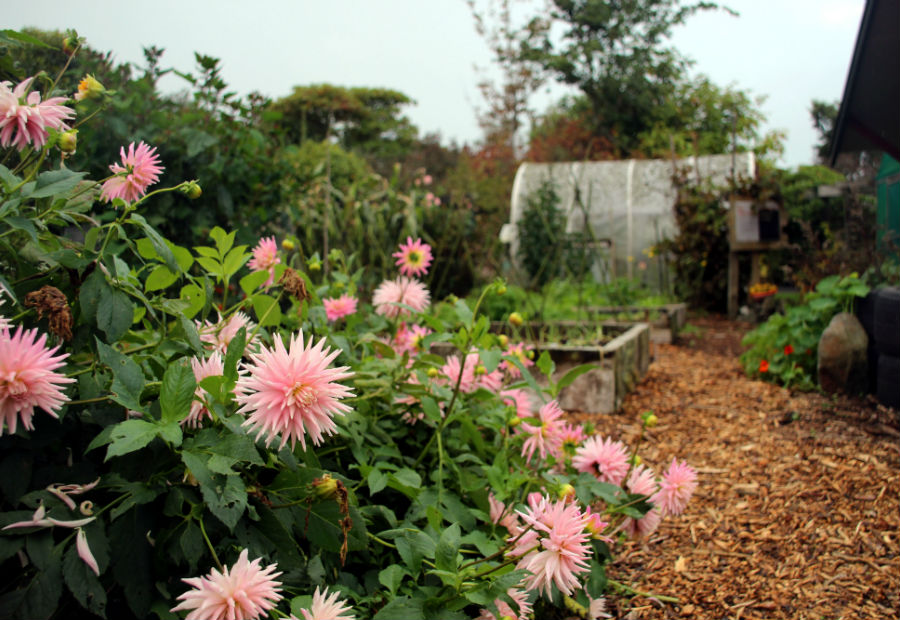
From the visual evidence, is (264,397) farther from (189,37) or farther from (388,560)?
(189,37)

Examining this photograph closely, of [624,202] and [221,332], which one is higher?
[624,202]

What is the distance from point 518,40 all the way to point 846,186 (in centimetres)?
919

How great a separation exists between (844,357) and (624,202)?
678cm

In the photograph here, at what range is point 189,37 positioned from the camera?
152 centimetres

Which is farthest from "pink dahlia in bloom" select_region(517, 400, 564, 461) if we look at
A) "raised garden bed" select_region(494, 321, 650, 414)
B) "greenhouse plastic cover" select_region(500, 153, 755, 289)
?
"greenhouse plastic cover" select_region(500, 153, 755, 289)

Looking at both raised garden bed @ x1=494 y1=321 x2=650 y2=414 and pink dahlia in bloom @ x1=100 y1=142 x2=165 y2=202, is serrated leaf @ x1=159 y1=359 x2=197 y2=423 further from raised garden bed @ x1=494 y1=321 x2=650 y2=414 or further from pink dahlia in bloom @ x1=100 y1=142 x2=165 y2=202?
raised garden bed @ x1=494 y1=321 x2=650 y2=414

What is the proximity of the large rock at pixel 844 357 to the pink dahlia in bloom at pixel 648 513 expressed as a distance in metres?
2.14

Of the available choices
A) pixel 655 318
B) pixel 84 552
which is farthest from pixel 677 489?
pixel 655 318

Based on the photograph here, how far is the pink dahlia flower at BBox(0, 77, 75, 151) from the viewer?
2.74 ft

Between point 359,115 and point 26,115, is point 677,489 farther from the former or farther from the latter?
point 359,115

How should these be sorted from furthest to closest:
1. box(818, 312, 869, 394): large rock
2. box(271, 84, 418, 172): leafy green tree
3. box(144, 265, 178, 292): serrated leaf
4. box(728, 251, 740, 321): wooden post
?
box(271, 84, 418, 172): leafy green tree, box(728, 251, 740, 321): wooden post, box(818, 312, 869, 394): large rock, box(144, 265, 178, 292): serrated leaf

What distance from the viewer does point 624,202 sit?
9.61 meters

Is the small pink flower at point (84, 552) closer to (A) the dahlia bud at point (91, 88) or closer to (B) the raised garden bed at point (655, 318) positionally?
(A) the dahlia bud at point (91, 88)

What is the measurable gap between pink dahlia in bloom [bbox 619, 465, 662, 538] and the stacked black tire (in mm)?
1879
